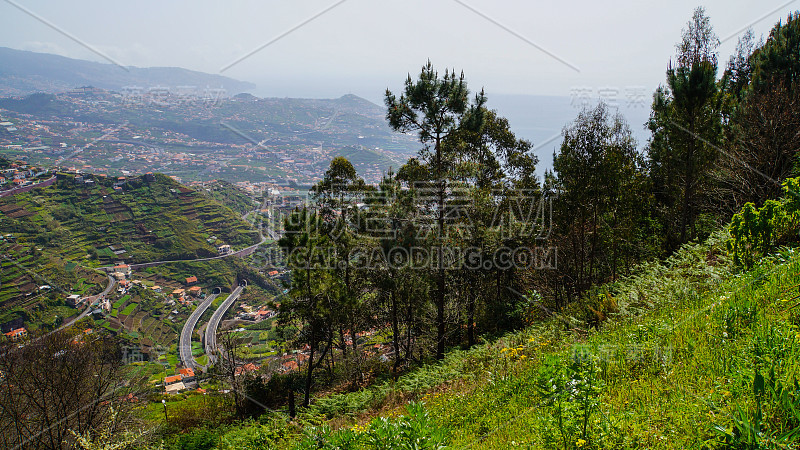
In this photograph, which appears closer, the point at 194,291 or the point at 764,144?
the point at 764,144

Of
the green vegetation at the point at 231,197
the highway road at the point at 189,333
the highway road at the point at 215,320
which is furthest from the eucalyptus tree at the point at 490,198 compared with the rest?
the green vegetation at the point at 231,197

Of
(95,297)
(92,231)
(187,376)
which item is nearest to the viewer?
(187,376)

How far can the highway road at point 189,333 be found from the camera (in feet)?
163

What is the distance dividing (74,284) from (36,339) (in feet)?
186

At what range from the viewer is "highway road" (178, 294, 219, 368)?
49803 mm

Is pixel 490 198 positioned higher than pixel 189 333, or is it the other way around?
pixel 490 198

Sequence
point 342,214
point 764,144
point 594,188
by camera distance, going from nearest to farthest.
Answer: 1. point 764,144
2. point 594,188
3. point 342,214

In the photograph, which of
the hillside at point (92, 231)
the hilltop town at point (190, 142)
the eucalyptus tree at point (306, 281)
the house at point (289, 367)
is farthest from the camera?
the hilltop town at point (190, 142)

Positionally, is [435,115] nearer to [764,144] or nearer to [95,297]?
[764,144]

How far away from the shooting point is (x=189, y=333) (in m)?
56.3

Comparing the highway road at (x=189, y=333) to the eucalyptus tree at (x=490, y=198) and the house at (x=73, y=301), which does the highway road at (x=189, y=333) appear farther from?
the eucalyptus tree at (x=490, y=198)

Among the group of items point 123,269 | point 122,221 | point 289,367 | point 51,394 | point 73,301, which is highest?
point 122,221

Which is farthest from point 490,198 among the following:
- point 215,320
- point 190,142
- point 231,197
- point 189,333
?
point 190,142

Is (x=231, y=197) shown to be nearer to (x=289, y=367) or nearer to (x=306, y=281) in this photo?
(x=289, y=367)
